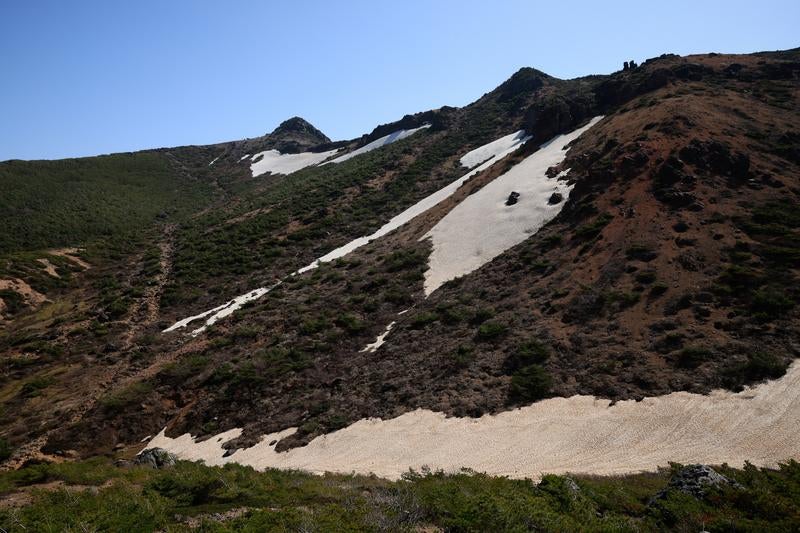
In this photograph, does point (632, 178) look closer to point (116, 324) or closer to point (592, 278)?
point (592, 278)

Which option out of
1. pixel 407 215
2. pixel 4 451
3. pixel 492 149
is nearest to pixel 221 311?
pixel 4 451

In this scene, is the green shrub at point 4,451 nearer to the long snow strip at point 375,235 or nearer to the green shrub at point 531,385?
Answer: the long snow strip at point 375,235

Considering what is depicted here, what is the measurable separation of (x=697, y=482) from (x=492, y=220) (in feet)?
96.7

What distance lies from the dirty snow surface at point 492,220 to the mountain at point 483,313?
25 centimetres

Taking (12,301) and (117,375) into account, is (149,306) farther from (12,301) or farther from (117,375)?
(117,375)

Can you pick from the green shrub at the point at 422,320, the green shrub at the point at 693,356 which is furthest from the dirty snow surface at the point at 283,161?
the green shrub at the point at 693,356

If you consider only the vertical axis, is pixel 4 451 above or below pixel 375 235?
below

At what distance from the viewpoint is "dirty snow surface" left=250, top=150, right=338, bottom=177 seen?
4055 inches

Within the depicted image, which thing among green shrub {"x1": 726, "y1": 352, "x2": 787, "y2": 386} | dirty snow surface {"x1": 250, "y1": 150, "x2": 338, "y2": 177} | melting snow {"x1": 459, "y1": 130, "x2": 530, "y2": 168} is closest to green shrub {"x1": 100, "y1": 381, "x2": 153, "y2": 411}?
green shrub {"x1": 726, "y1": 352, "x2": 787, "y2": 386}

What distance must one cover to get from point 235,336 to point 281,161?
87.9 metres

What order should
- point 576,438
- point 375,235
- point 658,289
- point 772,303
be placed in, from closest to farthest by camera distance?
point 576,438 → point 772,303 → point 658,289 → point 375,235

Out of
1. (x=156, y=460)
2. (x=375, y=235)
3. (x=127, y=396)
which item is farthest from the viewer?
(x=375, y=235)

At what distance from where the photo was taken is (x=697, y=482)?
10477 mm

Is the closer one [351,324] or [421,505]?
[421,505]
